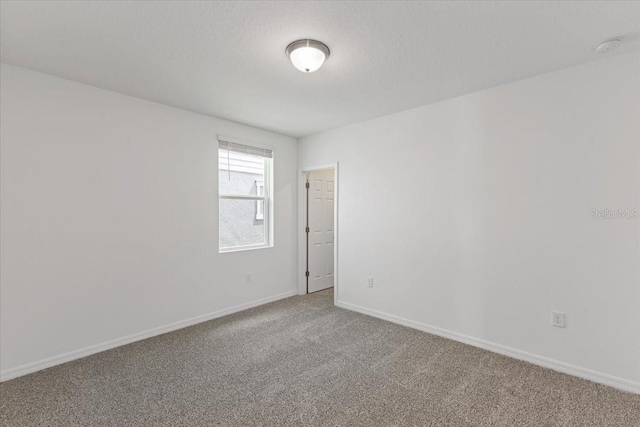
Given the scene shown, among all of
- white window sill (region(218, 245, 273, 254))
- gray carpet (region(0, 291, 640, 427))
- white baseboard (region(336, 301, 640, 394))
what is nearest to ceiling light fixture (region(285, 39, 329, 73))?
gray carpet (region(0, 291, 640, 427))

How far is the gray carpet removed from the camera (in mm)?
1904

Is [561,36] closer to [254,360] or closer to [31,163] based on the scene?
[254,360]

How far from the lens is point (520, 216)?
2.66m

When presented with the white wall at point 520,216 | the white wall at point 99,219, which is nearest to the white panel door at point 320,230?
the white wall at point 520,216

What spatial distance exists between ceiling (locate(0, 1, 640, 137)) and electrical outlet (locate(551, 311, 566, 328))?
2.00m

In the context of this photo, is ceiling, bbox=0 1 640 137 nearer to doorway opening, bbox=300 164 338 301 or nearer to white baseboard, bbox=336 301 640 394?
doorway opening, bbox=300 164 338 301

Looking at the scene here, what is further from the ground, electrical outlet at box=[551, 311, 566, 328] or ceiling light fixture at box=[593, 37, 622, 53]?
ceiling light fixture at box=[593, 37, 622, 53]

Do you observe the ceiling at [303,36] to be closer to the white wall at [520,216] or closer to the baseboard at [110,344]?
the white wall at [520,216]

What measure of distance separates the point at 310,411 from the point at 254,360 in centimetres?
Answer: 85

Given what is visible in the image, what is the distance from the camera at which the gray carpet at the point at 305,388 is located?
1.90 m

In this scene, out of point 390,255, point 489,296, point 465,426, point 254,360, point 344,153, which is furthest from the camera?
point 344,153

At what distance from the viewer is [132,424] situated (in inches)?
72.7

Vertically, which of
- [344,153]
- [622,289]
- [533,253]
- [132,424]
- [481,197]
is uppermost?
[344,153]

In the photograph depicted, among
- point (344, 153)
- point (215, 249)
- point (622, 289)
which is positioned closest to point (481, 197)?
point (622, 289)
